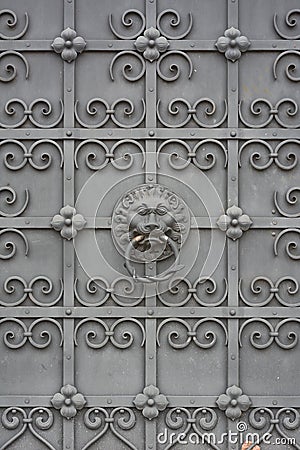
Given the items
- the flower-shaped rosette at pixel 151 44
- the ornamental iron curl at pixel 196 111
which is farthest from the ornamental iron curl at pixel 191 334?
the flower-shaped rosette at pixel 151 44

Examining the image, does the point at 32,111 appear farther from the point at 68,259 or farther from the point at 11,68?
the point at 68,259

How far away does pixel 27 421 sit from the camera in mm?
2051

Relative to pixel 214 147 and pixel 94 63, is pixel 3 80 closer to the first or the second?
pixel 94 63

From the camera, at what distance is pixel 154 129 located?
2062mm

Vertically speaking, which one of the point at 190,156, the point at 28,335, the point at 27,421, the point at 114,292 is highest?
the point at 190,156

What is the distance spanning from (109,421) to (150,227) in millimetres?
549

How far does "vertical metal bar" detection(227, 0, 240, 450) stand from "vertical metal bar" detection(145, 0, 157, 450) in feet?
0.68

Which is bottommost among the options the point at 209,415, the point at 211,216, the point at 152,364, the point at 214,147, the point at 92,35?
the point at 209,415

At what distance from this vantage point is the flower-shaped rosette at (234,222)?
2.04 m

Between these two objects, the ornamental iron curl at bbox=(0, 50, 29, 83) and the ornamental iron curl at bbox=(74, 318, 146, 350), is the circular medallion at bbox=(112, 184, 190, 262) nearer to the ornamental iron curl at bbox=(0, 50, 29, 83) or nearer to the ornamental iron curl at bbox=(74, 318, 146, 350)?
the ornamental iron curl at bbox=(74, 318, 146, 350)

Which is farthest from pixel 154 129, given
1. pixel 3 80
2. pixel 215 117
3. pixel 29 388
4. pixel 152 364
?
pixel 29 388

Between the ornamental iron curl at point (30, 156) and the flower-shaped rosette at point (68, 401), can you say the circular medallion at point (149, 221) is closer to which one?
the ornamental iron curl at point (30, 156)

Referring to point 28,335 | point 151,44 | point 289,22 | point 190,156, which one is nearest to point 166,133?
point 190,156

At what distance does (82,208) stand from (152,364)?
0.47 meters
